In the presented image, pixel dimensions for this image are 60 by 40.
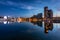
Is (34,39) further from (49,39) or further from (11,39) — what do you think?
(11,39)

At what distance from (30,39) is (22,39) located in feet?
1.15

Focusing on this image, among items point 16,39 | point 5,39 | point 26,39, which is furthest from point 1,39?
point 26,39

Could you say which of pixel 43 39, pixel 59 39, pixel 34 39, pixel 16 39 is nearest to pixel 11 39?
pixel 16 39

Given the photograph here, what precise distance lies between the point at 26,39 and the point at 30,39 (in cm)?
17

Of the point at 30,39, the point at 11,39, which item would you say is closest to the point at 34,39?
the point at 30,39

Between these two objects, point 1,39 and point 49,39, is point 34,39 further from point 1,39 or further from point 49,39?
point 1,39

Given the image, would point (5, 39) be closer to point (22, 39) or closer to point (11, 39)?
point (11, 39)

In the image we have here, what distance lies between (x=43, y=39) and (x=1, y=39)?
1.73 m

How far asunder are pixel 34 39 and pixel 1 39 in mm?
1359

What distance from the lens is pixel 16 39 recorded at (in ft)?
16.1

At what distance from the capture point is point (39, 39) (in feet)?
16.4

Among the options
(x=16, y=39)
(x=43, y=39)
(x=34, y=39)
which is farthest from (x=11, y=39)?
(x=43, y=39)

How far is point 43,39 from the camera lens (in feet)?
16.2

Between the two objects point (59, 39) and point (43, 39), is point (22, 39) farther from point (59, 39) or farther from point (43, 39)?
point (59, 39)
